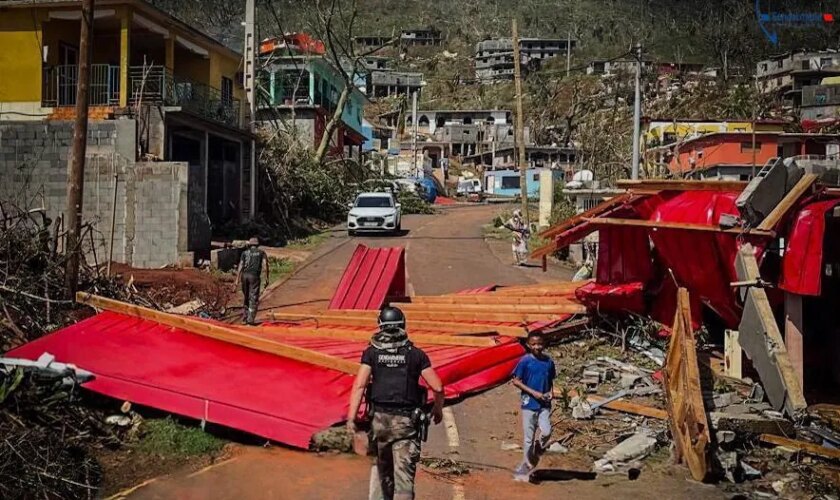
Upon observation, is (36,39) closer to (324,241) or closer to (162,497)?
(324,241)

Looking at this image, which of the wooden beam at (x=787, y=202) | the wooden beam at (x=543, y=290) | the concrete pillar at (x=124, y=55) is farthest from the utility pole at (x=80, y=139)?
the concrete pillar at (x=124, y=55)

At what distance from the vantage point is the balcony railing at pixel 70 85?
23953mm

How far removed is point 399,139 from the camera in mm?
83812

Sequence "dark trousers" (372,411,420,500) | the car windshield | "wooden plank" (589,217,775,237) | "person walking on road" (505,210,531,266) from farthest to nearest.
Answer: the car windshield
"person walking on road" (505,210,531,266)
"wooden plank" (589,217,775,237)
"dark trousers" (372,411,420,500)

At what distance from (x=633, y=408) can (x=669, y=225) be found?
3091mm

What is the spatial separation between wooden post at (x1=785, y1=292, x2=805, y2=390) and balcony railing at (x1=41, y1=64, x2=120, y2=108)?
20018 millimetres

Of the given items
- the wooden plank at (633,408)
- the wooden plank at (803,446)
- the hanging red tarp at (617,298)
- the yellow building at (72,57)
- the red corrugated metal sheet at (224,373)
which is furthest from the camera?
the yellow building at (72,57)

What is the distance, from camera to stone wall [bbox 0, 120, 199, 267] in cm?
2102

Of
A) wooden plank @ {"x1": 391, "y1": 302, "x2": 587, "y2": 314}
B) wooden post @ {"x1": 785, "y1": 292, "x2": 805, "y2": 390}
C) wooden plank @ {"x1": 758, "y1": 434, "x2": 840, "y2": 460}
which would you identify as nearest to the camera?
wooden plank @ {"x1": 758, "y1": 434, "x2": 840, "y2": 460}

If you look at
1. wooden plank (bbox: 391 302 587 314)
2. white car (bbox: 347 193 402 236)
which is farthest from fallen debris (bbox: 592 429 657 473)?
white car (bbox: 347 193 402 236)

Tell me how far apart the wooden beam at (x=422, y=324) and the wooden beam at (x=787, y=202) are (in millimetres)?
3690

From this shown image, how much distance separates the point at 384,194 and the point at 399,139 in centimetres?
5344

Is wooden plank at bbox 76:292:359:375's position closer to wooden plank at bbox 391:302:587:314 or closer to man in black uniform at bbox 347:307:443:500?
man in black uniform at bbox 347:307:443:500

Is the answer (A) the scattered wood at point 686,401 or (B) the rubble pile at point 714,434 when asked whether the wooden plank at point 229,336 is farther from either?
(A) the scattered wood at point 686,401
